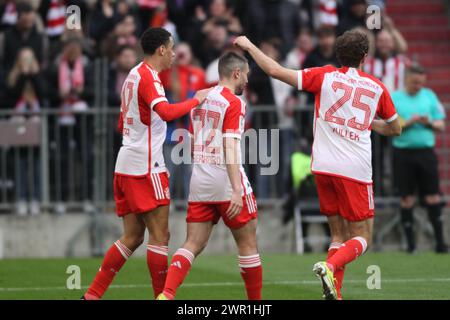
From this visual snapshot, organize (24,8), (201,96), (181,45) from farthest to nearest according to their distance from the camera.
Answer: (24,8), (181,45), (201,96)

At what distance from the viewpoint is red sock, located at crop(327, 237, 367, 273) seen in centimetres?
1129

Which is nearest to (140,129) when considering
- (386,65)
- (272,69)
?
(272,69)

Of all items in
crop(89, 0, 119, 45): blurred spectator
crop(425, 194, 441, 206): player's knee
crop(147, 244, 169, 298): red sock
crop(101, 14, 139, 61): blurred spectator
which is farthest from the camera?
crop(89, 0, 119, 45): blurred spectator

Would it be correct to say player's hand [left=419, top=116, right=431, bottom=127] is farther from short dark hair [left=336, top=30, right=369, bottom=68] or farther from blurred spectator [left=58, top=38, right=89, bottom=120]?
short dark hair [left=336, top=30, right=369, bottom=68]

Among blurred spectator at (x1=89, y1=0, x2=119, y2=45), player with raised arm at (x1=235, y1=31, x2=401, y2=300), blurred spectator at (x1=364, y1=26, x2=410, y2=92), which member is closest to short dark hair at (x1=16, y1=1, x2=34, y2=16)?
blurred spectator at (x1=89, y1=0, x2=119, y2=45)

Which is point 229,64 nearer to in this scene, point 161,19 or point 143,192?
point 143,192

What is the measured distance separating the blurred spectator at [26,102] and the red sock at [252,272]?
819 centimetres

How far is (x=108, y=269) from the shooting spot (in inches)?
462

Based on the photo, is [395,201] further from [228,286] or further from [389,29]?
[228,286]

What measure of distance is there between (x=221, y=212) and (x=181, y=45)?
874cm

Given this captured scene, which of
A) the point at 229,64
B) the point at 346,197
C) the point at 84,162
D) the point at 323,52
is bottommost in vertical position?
the point at 346,197

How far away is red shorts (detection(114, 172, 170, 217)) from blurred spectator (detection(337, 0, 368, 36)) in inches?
378
